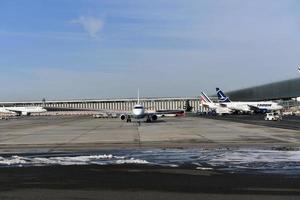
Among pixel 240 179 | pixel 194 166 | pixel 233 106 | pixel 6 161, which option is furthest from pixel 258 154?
pixel 233 106

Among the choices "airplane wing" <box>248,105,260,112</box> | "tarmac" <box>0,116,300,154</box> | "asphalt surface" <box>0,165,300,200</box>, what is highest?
"airplane wing" <box>248,105,260,112</box>

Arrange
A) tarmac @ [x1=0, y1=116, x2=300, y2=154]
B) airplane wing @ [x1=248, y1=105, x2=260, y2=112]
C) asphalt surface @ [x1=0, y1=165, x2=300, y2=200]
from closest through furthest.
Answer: asphalt surface @ [x1=0, y1=165, x2=300, y2=200], tarmac @ [x1=0, y1=116, x2=300, y2=154], airplane wing @ [x1=248, y1=105, x2=260, y2=112]

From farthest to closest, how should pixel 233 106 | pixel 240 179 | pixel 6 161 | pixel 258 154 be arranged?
pixel 233 106 → pixel 258 154 → pixel 6 161 → pixel 240 179

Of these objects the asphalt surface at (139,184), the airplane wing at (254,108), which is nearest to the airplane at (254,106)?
the airplane wing at (254,108)

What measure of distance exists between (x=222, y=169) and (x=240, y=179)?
259 cm

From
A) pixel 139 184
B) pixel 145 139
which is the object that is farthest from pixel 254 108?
pixel 139 184

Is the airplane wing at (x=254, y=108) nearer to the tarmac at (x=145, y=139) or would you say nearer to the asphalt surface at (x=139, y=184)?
the tarmac at (x=145, y=139)

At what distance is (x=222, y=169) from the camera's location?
56.1ft

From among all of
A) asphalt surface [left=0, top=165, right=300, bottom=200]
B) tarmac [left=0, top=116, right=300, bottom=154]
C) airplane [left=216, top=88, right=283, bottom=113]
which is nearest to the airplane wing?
airplane [left=216, top=88, right=283, bottom=113]

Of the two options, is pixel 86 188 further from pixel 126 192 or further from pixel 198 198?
pixel 198 198

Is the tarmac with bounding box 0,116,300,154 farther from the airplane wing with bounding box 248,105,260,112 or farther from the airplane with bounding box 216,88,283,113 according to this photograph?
the airplane wing with bounding box 248,105,260,112

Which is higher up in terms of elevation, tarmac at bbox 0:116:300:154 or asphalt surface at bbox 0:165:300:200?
tarmac at bbox 0:116:300:154

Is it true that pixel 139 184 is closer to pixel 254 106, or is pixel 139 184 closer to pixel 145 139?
pixel 145 139

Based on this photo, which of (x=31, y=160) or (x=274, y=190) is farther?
(x=31, y=160)
